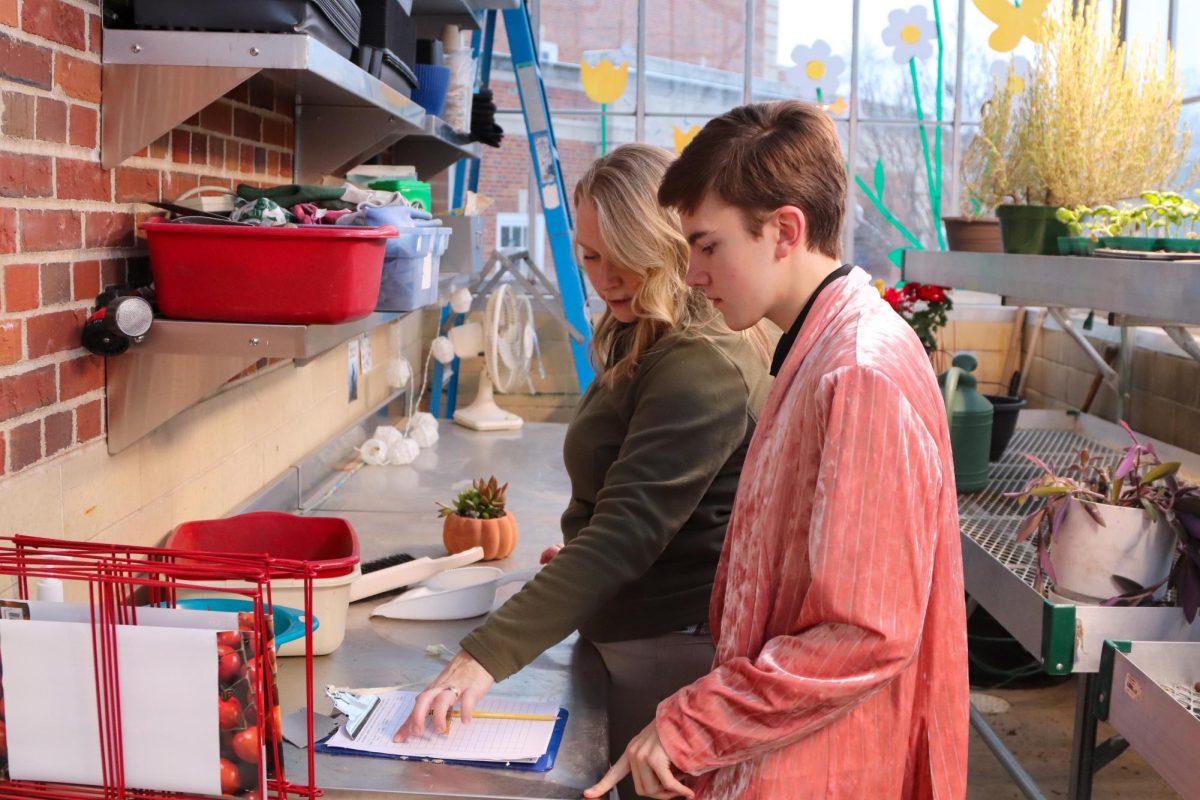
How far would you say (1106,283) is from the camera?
5.69 feet

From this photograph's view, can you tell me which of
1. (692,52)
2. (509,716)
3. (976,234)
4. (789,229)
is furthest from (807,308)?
(692,52)

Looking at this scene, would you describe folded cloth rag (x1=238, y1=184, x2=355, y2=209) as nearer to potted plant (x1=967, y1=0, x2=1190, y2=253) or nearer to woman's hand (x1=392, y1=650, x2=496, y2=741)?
woman's hand (x1=392, y1=650, x2=496, y2=741)

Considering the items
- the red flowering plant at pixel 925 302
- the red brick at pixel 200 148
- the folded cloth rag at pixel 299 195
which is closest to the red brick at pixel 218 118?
the red brick at pixel 200 148

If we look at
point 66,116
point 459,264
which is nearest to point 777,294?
point 66,116

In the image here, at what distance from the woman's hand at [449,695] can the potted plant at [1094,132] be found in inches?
62.2

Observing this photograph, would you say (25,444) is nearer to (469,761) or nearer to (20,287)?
(20,287)

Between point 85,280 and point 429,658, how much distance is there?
722 millimetres

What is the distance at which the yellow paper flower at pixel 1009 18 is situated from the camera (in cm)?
568

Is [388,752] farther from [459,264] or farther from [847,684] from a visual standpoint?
[459,264]

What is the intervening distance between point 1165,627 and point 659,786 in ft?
3.16

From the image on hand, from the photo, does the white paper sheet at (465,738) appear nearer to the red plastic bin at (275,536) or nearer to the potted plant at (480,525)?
the red plastic bin at (275,536)

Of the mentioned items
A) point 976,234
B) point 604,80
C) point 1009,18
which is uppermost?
point 1009,18

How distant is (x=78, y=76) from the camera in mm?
1462

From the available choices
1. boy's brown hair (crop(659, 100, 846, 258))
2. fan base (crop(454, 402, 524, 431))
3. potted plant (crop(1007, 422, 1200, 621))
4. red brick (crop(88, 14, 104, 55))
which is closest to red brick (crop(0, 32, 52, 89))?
red brick (crop(88, 14, 104, 55))
